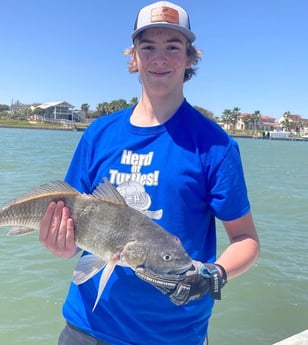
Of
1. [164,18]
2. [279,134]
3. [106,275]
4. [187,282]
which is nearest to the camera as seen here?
[187,282]

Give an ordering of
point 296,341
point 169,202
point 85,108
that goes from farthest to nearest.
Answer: point 85,108
point 296,341
point 169,202

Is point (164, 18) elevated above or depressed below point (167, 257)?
above

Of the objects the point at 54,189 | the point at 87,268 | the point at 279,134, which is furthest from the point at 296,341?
the point at 279,134

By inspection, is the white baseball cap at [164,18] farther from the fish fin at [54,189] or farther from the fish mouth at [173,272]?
the fish mouth at [173,272]

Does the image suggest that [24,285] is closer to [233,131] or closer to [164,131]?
[164,131]

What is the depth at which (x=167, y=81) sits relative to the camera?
99.1 inches

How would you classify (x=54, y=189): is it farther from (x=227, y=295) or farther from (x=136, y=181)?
(x=227, y=295)

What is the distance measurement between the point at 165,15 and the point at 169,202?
1.04 meters

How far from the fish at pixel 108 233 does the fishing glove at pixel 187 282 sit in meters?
0.02

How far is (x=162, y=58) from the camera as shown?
8.17 feet

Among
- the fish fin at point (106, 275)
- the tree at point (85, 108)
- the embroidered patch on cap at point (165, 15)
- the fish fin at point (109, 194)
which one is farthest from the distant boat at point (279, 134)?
the fish fin at point (106, 275)

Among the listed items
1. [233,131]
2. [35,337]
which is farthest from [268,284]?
[233,131]

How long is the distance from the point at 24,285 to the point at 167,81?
650 centimetres

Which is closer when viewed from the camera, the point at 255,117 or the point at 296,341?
the point at 296,341
